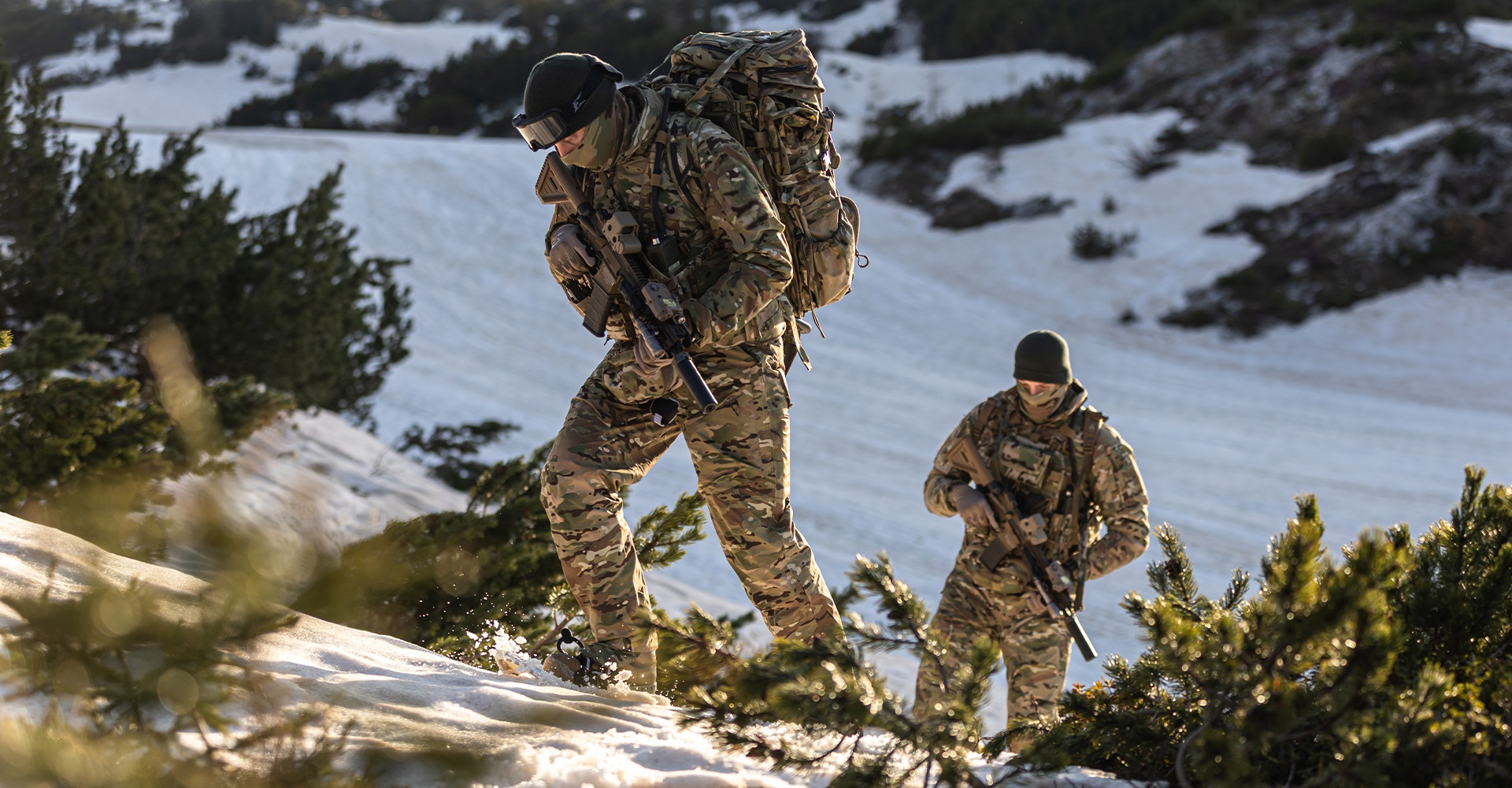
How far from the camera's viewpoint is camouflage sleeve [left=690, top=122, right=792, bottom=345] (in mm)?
3207

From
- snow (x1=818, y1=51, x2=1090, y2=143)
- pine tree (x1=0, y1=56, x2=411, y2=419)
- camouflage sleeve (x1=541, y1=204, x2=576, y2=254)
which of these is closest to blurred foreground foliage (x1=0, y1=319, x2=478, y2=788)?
camouflage sleeve (x1=541, y1=204, x2=576, y2=254)

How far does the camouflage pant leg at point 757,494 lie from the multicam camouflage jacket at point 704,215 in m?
0.21

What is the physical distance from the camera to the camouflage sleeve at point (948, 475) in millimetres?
4977

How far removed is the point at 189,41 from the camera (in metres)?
47.9

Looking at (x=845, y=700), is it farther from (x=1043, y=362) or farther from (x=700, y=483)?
(x=1043, y=362)

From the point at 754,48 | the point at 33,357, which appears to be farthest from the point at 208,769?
the point at 33,357

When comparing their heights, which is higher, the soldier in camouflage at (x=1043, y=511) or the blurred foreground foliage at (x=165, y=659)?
the blurred foreground foliage at (x=165, y=659)

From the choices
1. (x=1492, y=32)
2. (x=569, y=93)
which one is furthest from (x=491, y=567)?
(x=1492, y=32)

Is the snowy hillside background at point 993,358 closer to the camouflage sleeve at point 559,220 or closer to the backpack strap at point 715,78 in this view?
the camouflage sleeve at point 559,220

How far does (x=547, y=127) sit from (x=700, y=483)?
1.15 meters

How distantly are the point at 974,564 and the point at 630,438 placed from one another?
2.10 m

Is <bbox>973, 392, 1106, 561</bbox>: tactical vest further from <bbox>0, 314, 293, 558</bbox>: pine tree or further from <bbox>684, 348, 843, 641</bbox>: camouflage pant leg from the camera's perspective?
<bbox>0, 314, 293, 558</bbox>: pine tree

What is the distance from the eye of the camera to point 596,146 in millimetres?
3268

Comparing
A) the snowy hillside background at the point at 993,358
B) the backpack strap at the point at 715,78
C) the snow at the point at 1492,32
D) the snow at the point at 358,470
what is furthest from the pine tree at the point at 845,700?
the snow at the point at 1492,32
